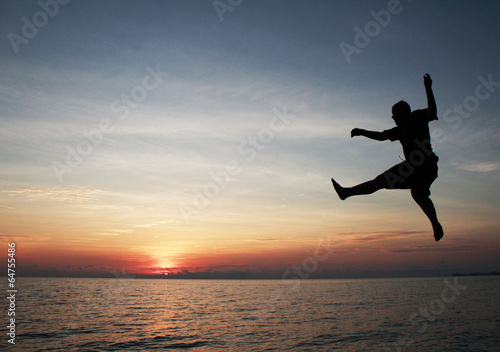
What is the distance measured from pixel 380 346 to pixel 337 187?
85.8ft

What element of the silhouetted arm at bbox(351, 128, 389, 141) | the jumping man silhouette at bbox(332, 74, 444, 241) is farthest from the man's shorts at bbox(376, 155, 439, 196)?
the silhouetted arm at bbox(351, 128, 389, 141)

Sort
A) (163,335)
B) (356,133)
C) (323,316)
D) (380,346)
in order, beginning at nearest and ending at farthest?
(356,133) < (380,346) < (163,335) < (323,316)

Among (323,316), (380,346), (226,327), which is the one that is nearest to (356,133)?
(380,346)

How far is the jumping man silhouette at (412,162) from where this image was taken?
489 centimetres

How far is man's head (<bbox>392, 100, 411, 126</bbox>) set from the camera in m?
5.00

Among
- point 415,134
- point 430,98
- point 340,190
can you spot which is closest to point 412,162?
point 415,134

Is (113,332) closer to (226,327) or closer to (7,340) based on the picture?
(7,340)

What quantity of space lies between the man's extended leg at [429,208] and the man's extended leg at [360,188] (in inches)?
22.5

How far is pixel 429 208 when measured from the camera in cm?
518

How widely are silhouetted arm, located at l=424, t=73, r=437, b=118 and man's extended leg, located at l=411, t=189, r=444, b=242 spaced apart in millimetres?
1282

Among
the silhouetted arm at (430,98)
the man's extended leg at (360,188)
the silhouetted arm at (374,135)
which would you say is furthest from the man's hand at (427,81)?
the man's extended leg at (360,188)

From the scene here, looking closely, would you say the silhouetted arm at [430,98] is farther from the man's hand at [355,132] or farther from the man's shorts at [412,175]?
the man's hand at [355,132]

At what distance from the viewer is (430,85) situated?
4.43 m

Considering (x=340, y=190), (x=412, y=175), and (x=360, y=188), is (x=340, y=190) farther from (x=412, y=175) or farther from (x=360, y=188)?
(x=412, y=175)
